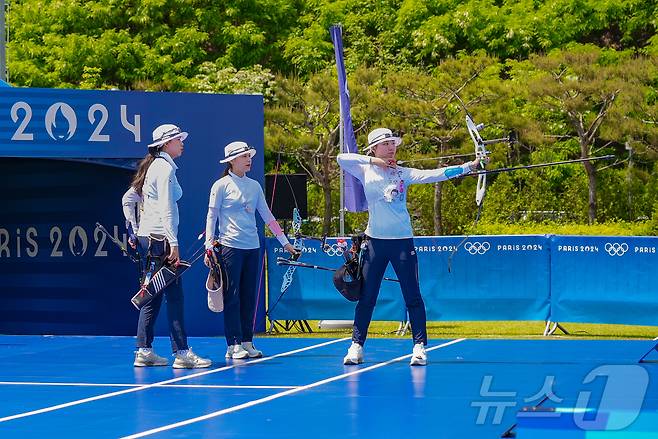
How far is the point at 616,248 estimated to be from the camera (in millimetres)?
14805

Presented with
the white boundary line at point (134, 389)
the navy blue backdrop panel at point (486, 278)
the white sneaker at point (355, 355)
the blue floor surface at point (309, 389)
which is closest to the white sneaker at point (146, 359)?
the blue floor surface at point (309, 389)

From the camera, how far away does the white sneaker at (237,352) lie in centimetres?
1183

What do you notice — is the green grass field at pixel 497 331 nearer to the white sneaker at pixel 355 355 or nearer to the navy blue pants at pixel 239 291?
the navy blue pants at pixel 239 291

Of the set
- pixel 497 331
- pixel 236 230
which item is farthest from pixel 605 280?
pixel 236 230

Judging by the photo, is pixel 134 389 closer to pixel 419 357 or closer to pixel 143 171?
pixel 143 171

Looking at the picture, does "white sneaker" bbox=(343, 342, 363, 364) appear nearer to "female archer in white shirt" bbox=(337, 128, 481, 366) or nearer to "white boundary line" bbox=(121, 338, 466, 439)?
"female archer in white shirt" bbox=(337, 128, 481, 366)

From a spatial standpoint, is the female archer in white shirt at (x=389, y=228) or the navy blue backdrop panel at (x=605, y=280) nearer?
the female archer in white shirt at (x=389, y=228)

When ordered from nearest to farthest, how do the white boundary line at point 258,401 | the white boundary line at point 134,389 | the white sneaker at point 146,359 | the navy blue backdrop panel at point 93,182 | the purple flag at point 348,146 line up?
the white boundary line at point 258,401, the white boundary line at point 134,389, the white sneaker at point 146,359, the navy blue backdrop panel at point 93,182, the purple flag at point 348,146

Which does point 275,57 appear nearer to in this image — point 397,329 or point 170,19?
point 170,19

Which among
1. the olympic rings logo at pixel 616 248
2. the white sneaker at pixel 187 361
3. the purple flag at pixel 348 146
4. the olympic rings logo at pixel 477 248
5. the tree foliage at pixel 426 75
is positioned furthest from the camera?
the tree foliage at pixel 426 75

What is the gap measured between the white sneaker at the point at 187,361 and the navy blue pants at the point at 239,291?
653mm

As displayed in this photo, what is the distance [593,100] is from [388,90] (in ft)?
19.0

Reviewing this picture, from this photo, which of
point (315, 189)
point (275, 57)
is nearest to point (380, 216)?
point (315, 189)

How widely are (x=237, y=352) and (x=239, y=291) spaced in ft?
1.97
